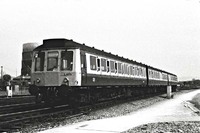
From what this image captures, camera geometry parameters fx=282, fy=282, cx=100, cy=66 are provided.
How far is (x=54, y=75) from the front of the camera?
13.4m

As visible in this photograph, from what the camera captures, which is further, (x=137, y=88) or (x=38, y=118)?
(x=137, y=88)

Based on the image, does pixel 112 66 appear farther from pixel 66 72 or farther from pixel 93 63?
pixel 66 72

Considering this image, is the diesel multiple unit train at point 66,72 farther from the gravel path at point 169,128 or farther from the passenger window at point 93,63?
the gravel path at point 169,128

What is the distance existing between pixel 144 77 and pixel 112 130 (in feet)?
70.8

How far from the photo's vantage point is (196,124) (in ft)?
29.3

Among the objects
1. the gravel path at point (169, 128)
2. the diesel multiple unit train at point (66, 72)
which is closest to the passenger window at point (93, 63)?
the diesel multiple unit train at point (66, 72)

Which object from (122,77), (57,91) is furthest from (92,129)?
(122,77)

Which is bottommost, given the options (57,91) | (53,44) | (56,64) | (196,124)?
(196,124)

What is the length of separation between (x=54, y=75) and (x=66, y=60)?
0.92 metres

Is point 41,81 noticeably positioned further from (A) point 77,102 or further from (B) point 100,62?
(B) point 100,62

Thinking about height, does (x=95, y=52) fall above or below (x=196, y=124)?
above

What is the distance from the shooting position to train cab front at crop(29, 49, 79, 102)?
13203mm

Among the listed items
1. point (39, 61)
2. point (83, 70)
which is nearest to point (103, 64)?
point (83, 70)

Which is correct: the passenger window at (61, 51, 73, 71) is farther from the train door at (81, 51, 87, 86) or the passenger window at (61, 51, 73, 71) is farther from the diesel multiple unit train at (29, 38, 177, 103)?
the train door at (81, 51, 87, 86)
